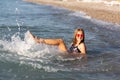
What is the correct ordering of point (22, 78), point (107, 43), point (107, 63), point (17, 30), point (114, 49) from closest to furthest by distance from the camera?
1. point (22, 78)
2. point (107, 63)
3. point (114, 49)
4. point (107, 43)
5. point (17, 30)

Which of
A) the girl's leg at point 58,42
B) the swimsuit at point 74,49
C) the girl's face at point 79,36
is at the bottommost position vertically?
the swimsuit at point 74,49

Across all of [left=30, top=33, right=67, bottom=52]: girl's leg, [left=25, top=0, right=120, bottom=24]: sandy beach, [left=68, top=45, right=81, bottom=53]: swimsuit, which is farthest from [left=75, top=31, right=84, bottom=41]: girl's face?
[left=25, top=0, right=120, bottom=24]: sandy beach

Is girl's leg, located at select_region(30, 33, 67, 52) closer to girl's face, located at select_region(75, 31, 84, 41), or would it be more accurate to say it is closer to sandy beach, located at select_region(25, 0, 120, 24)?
girl's face, located at select_region(75, 31, 84, 41)

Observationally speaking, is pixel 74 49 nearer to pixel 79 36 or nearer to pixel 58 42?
pixel 79 36

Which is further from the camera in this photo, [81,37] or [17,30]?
[17,30]

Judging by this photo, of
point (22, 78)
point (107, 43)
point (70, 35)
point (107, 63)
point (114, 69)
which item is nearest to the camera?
point (22, 78)

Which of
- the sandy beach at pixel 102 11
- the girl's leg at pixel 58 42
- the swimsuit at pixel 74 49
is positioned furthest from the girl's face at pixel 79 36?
the sandy beach at pixel 102 11

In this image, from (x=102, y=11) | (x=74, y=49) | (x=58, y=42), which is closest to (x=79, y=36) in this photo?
(x=74, y=49)

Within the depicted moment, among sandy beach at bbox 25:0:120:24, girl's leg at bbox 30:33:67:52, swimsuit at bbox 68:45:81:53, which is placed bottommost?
sandy beach at bbox 25:0:120:24

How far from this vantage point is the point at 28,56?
475 inches

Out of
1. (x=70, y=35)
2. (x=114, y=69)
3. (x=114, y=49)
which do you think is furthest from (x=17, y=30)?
(x=114, y=69)

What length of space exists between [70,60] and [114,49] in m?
3.51

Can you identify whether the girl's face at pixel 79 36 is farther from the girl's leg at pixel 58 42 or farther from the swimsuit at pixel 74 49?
the girl's leg at pixel 58 42

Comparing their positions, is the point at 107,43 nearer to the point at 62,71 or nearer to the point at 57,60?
the point at 57,60
